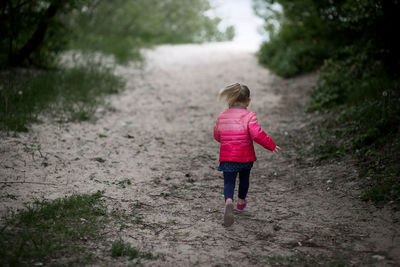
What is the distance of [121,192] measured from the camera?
176 inches

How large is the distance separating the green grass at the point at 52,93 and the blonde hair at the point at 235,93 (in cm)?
351

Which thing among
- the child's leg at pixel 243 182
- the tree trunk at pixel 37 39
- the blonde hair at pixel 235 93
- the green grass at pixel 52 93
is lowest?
the child's leg at pixel 243 182

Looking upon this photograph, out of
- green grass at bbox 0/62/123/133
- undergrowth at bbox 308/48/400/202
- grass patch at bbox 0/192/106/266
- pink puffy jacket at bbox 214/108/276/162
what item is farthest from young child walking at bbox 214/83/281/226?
green grass at bbox 0/62/123/133

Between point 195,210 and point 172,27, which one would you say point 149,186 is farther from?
point 172,27

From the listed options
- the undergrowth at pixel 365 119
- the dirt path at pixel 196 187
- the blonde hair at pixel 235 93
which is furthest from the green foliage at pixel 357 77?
the blonde hair at pixel 235 93

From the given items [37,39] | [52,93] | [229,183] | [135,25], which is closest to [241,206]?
[229,183]

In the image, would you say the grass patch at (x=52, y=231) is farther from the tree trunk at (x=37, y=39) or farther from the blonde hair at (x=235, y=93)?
the tree trunk at (x=37, y=39)

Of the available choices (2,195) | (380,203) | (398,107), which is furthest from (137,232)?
(398,107)

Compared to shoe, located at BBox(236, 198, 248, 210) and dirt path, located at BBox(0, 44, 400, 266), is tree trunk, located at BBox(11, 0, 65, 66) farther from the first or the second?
shoe, located at BBox(236, 198, 248, 210)

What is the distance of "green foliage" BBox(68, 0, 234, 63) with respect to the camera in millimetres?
12075

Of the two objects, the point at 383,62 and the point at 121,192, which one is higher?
the point at 383,62

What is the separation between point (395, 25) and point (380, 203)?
12.6 ft

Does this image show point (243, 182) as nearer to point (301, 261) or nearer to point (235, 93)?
point (235, 93)

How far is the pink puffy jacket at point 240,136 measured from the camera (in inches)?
150
